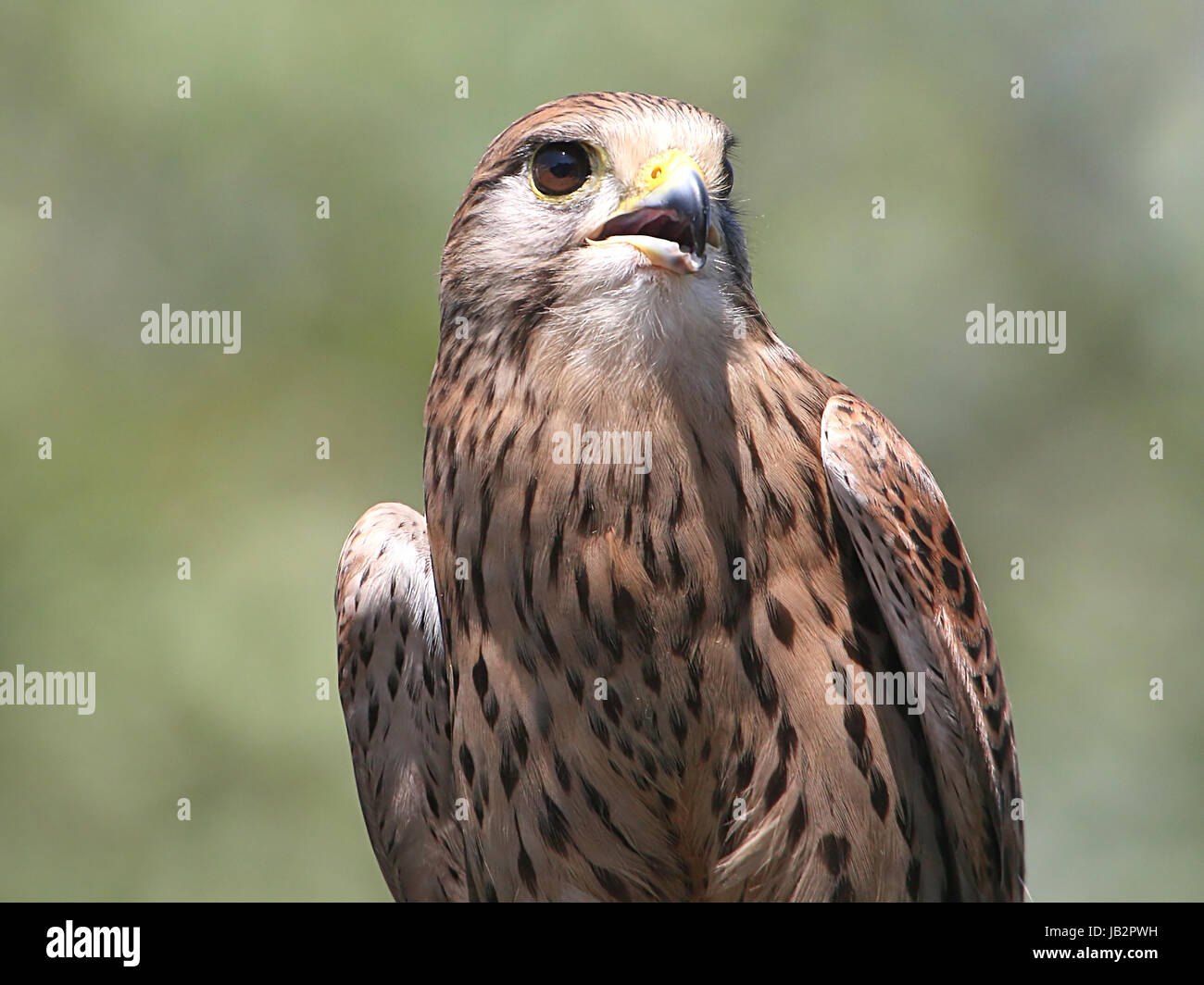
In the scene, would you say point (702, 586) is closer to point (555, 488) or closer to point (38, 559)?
point (555, 488)

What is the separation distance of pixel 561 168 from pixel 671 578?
99 centimetres

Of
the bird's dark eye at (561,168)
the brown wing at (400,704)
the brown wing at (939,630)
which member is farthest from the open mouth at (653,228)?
the brown wing at (400,704)

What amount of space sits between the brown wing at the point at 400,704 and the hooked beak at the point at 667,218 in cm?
138

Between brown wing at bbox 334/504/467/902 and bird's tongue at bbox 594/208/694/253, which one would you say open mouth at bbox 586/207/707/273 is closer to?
bird's tongue at bbox 594/208/694/253

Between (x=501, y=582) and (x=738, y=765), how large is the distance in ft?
2.30

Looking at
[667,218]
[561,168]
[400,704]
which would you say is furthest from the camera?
[400,704]

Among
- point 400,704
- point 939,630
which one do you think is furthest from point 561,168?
point 400,704

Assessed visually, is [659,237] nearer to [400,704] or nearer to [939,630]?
[939,630]

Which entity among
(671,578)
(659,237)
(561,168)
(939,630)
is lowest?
(939,630)

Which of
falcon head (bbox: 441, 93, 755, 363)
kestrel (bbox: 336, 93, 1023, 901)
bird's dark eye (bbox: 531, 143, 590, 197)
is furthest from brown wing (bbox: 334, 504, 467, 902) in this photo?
bird's dark eye (bbox: 531, 143, 590, 197)

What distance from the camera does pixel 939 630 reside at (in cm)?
294

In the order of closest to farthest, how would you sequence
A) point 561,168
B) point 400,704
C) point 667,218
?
point 667,218 < point 561,168 < point 400,704

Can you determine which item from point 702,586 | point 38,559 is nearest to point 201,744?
point 38,559

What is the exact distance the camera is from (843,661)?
287 cm
